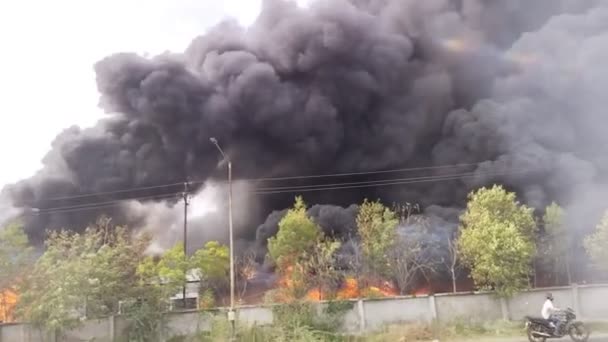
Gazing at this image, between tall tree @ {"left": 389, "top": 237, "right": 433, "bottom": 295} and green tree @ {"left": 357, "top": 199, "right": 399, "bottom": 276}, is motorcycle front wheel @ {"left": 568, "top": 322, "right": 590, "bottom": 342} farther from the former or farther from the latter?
green tree @ {"left": 357, "top": 199, "right": 399, "bottom": 276}

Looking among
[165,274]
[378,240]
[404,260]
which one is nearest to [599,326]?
[404,260]

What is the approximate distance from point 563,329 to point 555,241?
78.2ft

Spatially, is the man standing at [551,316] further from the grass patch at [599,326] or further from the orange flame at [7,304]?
the orange flame at [7,304]

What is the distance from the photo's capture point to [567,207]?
45062 millimetres

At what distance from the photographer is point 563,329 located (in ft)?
63.6

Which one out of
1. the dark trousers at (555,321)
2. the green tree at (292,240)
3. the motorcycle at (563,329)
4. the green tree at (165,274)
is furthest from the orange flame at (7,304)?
the dark trousers at (555,321)

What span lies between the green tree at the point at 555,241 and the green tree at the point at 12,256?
31.9 meters

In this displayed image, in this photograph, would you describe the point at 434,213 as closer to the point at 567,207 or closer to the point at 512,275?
the point at 567,207

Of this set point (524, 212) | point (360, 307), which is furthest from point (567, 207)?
point (360, 307)

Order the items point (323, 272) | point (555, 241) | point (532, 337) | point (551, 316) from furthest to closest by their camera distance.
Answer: point (555, 241), point (323, 272), point (532, 337), point (551, 316)

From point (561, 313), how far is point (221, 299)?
102ft

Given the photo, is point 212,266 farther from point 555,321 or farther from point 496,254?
point 555,321

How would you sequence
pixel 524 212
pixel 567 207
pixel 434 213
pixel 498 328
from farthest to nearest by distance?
1. pixel 434 213
2. pixel 567 207
3. pixel 524 212
4. pixel 498 328

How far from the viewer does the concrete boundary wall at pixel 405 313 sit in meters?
28.7
